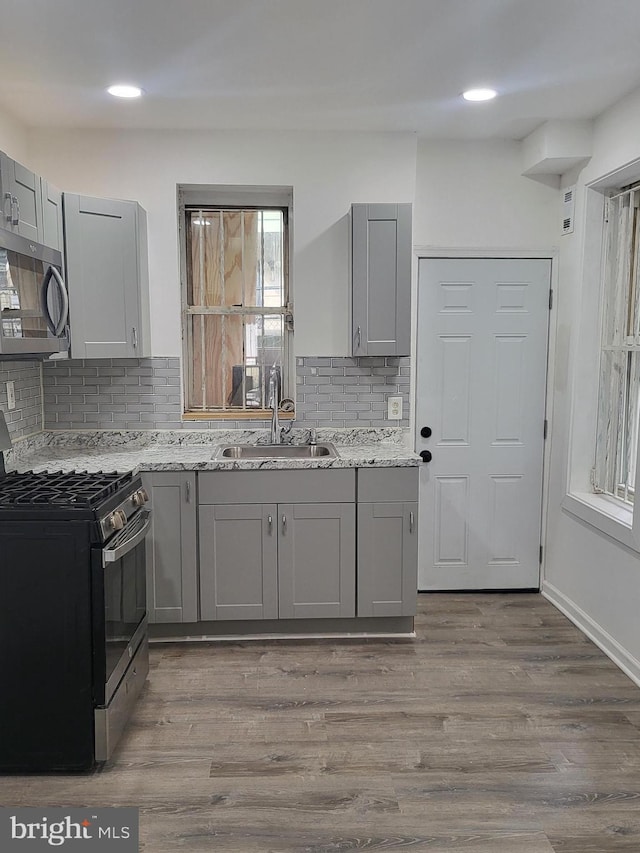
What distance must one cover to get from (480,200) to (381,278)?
2.94 feet

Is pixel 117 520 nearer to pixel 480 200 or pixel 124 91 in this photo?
pixel 124 91

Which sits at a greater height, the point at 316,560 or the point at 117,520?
the point at 117,520

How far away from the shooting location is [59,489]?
8.96ft

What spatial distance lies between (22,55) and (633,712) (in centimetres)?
363

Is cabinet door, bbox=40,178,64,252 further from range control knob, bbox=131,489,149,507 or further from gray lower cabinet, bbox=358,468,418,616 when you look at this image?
gray lower cabinet, bbox=358,468,418,616

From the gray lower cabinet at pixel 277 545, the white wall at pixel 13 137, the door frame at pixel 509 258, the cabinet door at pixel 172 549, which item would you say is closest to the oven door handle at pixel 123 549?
the cabinet door at pixel 172 549

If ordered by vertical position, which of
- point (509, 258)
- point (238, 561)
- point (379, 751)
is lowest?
point (379, 751)

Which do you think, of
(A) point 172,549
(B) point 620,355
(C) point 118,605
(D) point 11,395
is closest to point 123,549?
(C) point 118,605

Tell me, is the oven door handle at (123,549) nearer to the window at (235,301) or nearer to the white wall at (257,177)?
the window at (235,301)

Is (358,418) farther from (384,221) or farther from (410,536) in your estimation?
(384,221)

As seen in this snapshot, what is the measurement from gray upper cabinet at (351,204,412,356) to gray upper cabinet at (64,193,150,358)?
1.14 m

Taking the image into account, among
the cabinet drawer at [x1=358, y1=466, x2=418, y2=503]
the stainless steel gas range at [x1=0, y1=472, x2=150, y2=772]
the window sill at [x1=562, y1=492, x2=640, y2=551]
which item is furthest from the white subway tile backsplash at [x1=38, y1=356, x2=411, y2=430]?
the stainless steel gas range at [x1=0, y1=472, x2=150, y2=772]

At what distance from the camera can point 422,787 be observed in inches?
95.0

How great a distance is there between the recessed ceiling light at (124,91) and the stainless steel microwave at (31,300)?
2.58 feet
